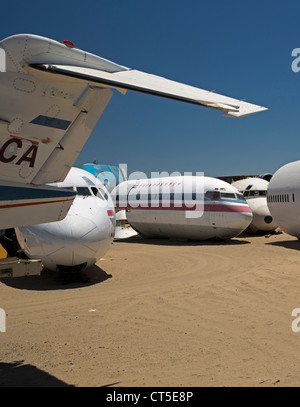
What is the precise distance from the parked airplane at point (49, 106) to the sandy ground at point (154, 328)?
6.21ft

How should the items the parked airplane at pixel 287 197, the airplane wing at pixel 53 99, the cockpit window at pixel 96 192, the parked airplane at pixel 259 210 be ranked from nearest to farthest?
the airplane wing at pixel 53 99
the cockpit window at pixel 96 192
the parked airplane at pixel 287 197
the parked airplane at pixel 259 210

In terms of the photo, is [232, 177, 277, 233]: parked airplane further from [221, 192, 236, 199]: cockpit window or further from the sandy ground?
the sandy ground

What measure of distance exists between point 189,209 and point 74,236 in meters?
9.62

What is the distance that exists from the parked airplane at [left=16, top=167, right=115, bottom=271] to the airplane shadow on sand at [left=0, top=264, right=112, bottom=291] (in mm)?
343

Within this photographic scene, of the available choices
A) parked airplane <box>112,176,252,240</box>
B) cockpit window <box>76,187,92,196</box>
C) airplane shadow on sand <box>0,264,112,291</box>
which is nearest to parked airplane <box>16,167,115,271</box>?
cockpit window <box>76,187,92,196</box>

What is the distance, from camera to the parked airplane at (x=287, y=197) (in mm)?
15453

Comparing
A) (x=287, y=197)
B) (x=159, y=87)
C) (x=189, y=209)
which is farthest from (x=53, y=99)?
(x=189, y=209)

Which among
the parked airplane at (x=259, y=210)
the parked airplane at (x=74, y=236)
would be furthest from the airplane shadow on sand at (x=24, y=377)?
the parked airplane at (x=259, y=210)

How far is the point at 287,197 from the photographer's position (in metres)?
15.8

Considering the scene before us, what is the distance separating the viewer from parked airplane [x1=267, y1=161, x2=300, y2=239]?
15453mm

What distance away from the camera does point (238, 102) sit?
366cm

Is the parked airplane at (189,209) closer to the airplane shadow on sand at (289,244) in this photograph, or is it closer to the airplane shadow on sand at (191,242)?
the airplane shadow on sand at (191,242)

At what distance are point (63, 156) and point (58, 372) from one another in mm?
2686

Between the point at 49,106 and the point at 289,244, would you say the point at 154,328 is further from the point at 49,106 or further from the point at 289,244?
the point at 289,244
